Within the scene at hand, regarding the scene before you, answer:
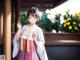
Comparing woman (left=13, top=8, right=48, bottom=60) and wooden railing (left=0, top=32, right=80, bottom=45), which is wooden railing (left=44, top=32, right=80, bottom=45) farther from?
woman (left=13, top=8, right=48, bottom=60)

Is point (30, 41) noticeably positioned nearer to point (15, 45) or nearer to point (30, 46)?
point (30, 46)

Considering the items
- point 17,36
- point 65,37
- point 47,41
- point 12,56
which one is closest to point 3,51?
point 12,56

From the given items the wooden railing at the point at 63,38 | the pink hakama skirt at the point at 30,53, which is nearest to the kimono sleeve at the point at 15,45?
the pink hakama skirt at the point at 30,53

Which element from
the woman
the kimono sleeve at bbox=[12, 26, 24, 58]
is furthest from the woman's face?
the kimono sleeve at bbox=[12, 26, 24, 58]

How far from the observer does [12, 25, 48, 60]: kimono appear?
4.06 m

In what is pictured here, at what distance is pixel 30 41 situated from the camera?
4074 mm

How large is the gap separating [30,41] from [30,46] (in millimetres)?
84

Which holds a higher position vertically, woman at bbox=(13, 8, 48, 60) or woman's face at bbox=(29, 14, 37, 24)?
woman's face at bbox=(29, 14, 37, 24)

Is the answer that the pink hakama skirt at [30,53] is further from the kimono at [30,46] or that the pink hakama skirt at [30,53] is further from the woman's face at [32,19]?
the woman's face at [32,19]

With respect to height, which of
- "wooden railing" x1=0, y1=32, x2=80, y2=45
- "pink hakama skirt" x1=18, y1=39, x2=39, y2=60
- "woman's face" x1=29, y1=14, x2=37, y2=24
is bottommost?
"pink hakama skirt" x1=18, y1=39, x2=39, y2=60

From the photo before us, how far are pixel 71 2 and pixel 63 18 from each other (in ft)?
5.17

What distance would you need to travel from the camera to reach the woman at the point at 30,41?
13.3 feet

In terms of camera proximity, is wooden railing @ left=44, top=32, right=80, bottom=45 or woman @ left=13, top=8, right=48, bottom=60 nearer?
A: woman @ left=13, top=8, right=48, bottom=60

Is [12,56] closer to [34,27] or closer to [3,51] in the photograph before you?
[3,51]
